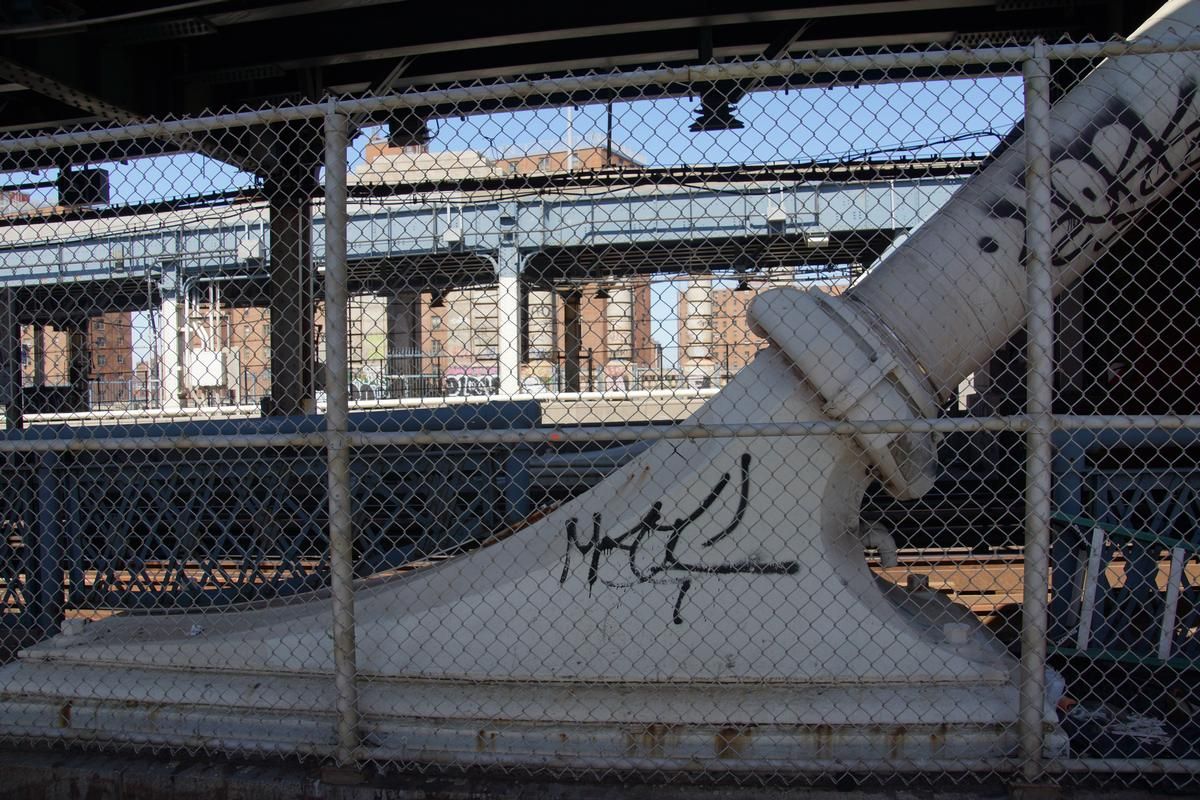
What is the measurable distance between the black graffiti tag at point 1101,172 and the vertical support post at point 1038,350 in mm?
625

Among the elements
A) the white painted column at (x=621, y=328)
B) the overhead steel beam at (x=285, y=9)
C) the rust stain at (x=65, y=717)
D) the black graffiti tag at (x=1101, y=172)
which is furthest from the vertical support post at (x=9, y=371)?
the black graffiti tag at (x=1101, y=172)

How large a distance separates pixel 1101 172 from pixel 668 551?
220cm

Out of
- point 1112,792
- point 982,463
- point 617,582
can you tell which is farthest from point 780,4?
point 1112,792

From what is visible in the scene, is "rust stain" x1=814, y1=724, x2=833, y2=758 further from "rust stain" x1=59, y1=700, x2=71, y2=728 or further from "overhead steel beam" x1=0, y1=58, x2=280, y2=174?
"overhead steel beam" x1=0, y1=58, x2=280, y2=174

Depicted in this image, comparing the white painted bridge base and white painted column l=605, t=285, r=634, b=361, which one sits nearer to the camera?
the white painted bridge base

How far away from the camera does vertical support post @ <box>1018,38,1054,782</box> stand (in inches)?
111

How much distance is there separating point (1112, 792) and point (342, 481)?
2728mm

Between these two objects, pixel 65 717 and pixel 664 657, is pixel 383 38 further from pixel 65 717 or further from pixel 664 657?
pixel 664 657

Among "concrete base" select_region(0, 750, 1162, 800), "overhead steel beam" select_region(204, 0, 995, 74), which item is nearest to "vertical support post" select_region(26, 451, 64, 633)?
"concrete base" select_region(0, 750, 1162, 800)

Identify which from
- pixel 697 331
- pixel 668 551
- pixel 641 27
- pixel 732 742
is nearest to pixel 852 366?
pixel 668 551

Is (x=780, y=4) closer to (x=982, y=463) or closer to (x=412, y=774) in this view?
(x=982, y=463)

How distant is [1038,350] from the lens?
111 inches

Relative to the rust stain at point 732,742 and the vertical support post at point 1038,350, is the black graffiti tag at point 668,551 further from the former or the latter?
the vertical support post at point 1038,350

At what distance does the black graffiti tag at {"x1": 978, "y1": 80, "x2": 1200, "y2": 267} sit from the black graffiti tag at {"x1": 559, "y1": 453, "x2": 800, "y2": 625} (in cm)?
139
